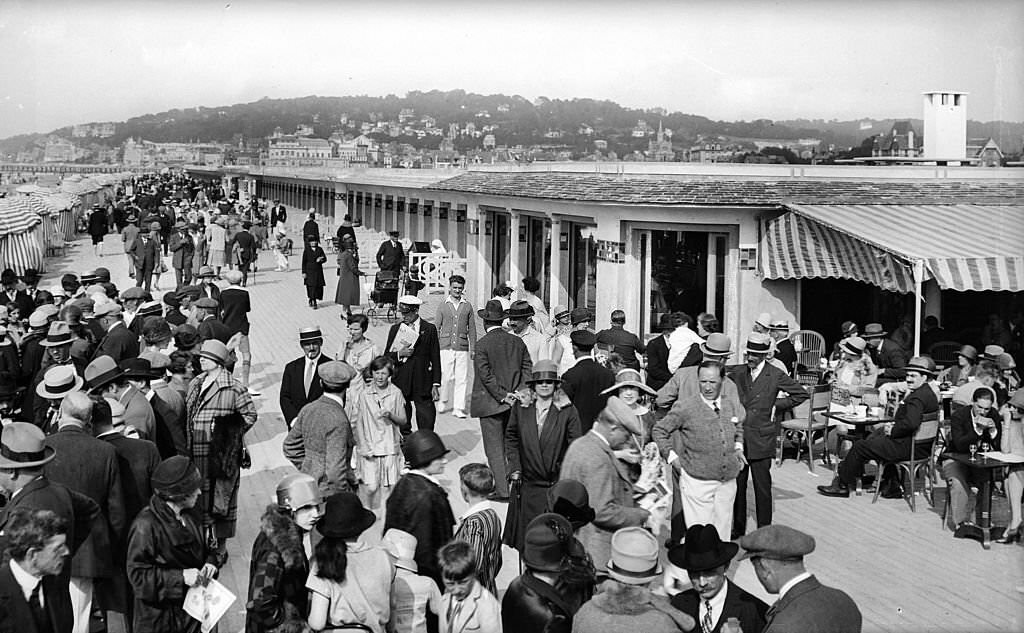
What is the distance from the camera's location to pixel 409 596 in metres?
5.21

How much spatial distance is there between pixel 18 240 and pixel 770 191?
Answer: 1864cm

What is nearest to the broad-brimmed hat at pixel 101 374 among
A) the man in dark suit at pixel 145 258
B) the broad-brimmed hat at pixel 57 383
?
the broad-brimmed hat at pixel 57 383

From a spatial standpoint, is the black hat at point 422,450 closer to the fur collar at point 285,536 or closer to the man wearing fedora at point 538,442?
the fur collar at point 285,536

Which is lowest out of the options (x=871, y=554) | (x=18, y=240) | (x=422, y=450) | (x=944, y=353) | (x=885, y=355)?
(x=871, y=554)

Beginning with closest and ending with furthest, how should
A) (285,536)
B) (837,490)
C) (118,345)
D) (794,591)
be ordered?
(794,591) → (285,536) → (837,490) → (118,345)

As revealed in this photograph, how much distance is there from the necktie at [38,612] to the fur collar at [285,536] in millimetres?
1025

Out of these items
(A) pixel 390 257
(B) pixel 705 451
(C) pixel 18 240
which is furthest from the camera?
(C) pixel 18 240

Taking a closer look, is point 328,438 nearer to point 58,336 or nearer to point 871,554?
point 58,336

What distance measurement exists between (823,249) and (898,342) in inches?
63.4

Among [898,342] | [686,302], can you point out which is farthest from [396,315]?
[898,342]

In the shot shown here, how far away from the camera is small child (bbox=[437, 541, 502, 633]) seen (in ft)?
15.9

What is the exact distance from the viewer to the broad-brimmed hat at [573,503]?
6070 mm

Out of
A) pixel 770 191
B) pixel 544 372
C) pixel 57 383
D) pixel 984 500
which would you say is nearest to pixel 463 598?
pixel 544 372

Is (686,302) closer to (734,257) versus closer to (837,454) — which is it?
(734,257)
